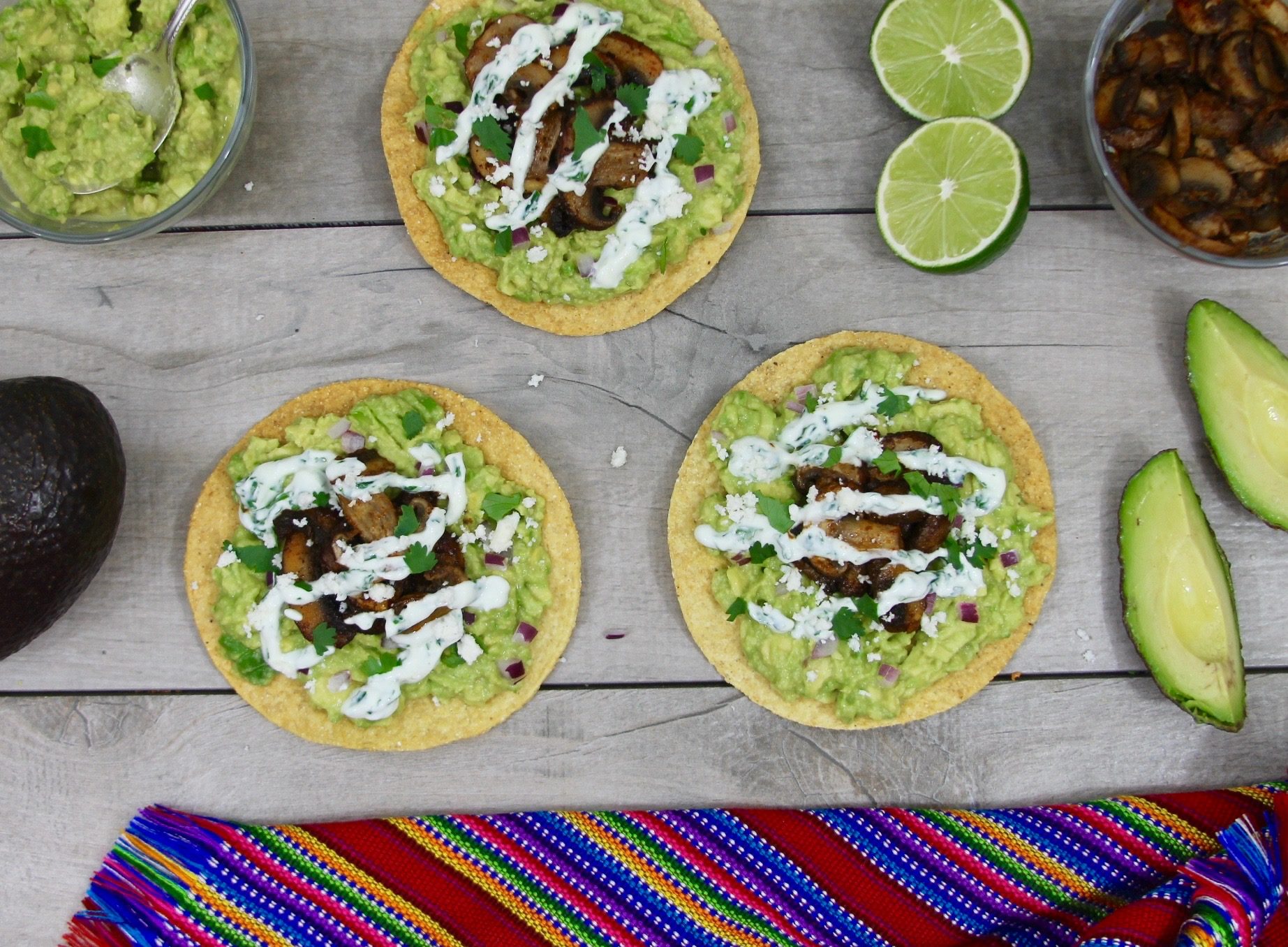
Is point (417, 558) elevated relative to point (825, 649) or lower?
elevated

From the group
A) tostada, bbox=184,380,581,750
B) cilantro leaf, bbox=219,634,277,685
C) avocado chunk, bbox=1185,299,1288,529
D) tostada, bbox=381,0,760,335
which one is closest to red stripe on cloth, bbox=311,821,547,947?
tostada, bbox=184,380,581,750

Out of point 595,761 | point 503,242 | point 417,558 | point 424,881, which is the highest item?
point 503,242

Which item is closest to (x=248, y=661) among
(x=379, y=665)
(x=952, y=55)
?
(x=379, y=665)

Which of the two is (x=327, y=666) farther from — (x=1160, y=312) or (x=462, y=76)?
(x=1160, y=312)

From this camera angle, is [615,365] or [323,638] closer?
[323,638]

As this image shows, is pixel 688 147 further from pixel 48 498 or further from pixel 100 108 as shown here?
pixel 48 498

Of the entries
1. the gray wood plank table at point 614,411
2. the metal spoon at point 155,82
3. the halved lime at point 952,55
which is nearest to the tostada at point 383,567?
the gray wood plank table at point 614,411

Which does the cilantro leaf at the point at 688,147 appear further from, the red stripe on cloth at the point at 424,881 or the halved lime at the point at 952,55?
the red stripe on cloth at the point at 424,881
